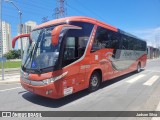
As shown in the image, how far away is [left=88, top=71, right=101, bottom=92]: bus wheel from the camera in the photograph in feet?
26.8

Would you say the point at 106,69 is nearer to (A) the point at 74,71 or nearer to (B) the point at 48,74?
(A) the point at 74,71

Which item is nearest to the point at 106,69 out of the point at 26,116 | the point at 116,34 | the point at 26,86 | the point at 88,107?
the point at 116,34

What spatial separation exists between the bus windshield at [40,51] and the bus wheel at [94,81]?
8.46ft

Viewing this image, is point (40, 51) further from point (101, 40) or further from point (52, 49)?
point (101, 40)

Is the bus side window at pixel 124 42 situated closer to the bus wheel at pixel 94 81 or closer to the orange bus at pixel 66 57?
the orange bus at pixel 66 57

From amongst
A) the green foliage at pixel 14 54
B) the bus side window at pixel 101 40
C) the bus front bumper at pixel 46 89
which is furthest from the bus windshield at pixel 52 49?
the green foliage at pixel 14 54

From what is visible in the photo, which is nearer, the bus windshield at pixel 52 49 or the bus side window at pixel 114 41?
the bus windshield at pixel 52 49

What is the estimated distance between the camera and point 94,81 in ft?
27.5

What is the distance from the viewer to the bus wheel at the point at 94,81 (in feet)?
26.8

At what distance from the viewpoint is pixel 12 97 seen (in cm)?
790

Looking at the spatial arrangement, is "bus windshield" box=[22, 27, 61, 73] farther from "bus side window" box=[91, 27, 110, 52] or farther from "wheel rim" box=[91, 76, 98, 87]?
"wheel rim" box=[91, 76, 98, 87]

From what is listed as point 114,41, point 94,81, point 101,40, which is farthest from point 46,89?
point 114,41

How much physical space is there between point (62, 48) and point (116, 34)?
5415mm

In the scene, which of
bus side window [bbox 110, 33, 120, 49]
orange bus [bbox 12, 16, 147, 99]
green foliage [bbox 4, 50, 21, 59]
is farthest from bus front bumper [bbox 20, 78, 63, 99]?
green foliage [bbox 4, 50, 21, 59]
